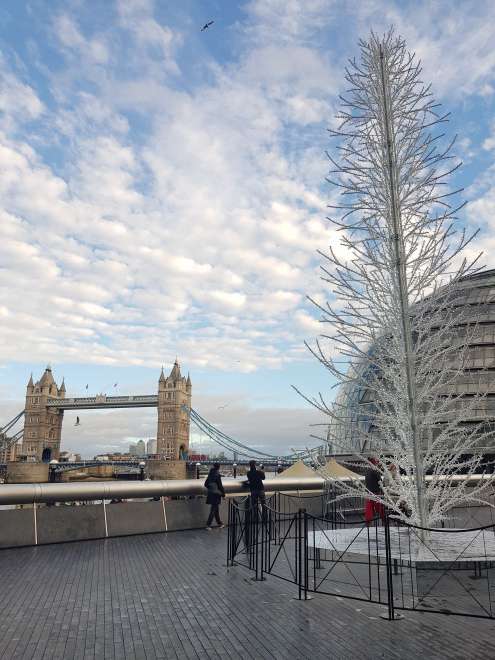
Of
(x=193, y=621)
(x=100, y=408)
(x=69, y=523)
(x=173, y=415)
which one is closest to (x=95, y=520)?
(x=69, y=523)

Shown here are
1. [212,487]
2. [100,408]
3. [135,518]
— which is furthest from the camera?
[100,408]

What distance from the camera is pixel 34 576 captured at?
877cm

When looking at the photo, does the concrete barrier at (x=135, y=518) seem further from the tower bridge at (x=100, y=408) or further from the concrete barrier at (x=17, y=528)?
the tower bridge at (x=100, y=408)

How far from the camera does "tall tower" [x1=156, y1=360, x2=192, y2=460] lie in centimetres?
14638

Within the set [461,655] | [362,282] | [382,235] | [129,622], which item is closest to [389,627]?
[461,655]

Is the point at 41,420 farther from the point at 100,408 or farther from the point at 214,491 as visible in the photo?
the point at 214,491

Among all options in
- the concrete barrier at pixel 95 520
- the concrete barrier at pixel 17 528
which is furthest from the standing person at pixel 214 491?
the concrete barrier at pixel 17 528

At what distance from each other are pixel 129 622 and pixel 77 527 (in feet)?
22.1

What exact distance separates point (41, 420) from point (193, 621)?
165 metres

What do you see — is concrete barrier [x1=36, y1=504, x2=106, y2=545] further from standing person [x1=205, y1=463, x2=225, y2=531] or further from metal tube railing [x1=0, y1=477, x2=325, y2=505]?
standing person [x1=205, y1=463, x2=225, y2=531]

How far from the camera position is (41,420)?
520 feet

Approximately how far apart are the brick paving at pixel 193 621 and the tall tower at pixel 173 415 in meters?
136

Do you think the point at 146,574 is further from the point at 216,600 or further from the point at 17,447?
the point at 17,447

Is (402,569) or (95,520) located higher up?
(95,520)
